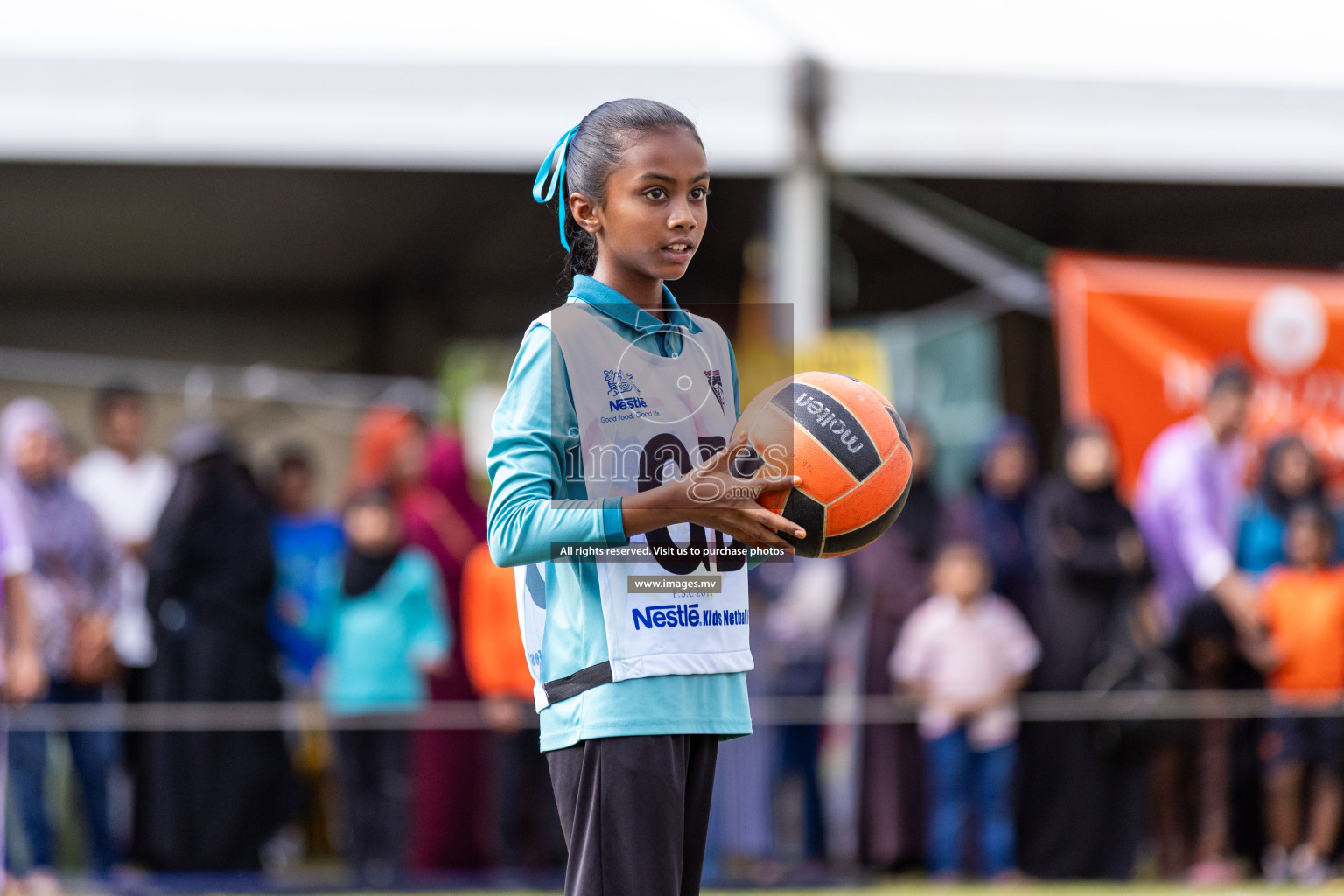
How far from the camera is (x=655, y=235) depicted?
2.14m

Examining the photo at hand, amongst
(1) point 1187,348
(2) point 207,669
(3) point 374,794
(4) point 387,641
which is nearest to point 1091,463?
(1) point 1187,348

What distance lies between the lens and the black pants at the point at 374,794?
20.9 ft

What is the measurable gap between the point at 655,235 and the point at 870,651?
489 centimetres

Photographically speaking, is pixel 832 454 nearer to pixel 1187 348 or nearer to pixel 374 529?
pixel 374 529

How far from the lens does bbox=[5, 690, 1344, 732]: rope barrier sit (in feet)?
20.7

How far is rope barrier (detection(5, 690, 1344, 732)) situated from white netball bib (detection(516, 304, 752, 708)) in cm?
434

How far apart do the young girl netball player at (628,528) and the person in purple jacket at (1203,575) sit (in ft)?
15.7

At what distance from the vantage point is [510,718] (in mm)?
6324

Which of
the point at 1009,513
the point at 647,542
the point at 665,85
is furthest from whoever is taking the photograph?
the point at 665,85

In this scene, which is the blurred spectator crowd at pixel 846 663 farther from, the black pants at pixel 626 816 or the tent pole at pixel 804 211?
the black pants at pixel 626 816

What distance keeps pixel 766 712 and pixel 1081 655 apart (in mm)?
1370

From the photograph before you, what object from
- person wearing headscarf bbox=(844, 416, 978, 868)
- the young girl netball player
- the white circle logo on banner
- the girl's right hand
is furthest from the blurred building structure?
the girl's right hand

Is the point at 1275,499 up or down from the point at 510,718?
up

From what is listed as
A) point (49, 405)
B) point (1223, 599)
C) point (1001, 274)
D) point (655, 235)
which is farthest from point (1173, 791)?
point (49, 405)
